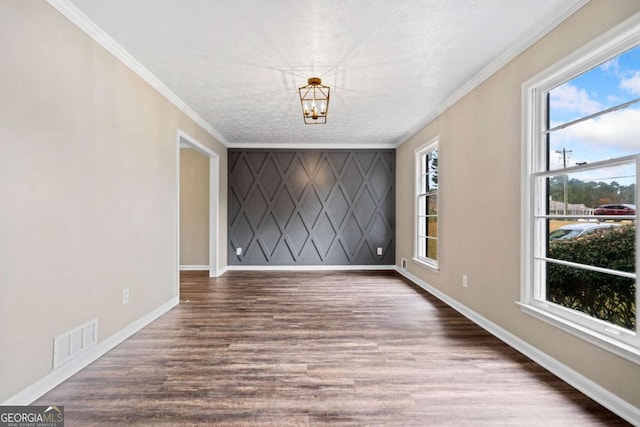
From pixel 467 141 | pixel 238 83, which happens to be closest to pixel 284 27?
pixel 238 83

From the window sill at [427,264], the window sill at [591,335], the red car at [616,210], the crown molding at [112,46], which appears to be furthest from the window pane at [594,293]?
the crown molding at [112,46]

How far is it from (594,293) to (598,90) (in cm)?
130

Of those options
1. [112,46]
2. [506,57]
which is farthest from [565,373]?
[112,46]

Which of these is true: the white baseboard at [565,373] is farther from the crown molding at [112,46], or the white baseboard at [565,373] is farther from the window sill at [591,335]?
the crown molding at [112,46]

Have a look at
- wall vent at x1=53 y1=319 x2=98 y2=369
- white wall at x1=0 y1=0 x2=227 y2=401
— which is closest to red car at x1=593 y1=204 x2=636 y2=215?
white wall at x1=0 y1=0 x2=227 y2=401

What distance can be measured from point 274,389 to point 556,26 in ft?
10.2

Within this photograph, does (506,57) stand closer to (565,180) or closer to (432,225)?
(565,180)

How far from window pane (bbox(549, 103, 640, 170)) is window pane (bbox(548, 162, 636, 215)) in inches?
3.5

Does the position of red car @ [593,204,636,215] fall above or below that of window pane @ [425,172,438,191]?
below

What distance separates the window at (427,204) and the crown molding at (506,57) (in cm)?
80

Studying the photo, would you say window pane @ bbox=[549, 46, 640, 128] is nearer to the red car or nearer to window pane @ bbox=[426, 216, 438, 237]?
the red car

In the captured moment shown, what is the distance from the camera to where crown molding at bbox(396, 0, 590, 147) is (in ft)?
6.90

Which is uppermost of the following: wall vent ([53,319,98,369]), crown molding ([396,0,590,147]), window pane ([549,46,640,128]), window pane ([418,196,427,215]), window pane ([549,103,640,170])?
crown molding ([396,0,590,147])

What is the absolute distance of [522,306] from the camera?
8.27ft
